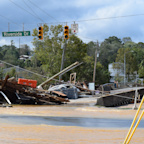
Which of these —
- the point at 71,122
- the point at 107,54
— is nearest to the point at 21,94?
the point at 71,122

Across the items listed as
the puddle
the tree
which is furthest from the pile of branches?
the tree

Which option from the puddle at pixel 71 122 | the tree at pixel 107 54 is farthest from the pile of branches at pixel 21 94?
the tree at pixel 107 54

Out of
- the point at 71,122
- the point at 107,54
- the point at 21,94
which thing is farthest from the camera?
the point at 107,54

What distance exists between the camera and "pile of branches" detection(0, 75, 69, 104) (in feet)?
88.2

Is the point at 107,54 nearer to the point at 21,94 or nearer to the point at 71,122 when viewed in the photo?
the point at 21,94

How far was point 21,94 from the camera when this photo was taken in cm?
2722

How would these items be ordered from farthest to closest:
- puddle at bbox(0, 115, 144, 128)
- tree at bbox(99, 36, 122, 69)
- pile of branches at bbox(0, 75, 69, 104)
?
tree at bbox(99, 36, 122, 69)
pile of branches at bbox(0, 75, 69, 104)
puddle at bbox(0, 115, 144, 128)

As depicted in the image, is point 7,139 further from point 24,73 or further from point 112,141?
point 24,73

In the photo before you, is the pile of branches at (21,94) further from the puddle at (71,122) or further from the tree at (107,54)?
the tree at (107,54)

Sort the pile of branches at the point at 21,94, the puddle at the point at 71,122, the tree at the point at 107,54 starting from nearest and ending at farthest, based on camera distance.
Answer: the puddle at the point at 71,122 < the pile of branches at the point at 21,94 < the tree at the point at 107,54

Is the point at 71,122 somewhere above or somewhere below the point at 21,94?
below

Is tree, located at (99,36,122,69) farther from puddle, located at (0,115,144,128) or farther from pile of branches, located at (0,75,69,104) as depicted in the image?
puddle, located at (0,115,144,128)

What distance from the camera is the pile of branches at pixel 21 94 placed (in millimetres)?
26891

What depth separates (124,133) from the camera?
39.6 feet
